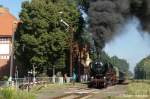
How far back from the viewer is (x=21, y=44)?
219ft

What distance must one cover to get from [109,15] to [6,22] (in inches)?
2140

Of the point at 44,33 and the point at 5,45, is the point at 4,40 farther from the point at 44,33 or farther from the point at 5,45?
the point at 44,33

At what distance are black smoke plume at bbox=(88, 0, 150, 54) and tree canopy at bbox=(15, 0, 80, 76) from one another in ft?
67.4

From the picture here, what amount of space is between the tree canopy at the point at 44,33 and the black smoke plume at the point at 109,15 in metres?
20.5

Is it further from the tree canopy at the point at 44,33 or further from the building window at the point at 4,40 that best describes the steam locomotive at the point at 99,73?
the building window at the point at 4,40

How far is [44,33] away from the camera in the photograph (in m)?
64.6

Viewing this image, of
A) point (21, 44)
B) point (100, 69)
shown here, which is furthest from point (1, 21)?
point (100, 69)

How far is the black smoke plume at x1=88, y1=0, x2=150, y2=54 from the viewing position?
39.2 meters

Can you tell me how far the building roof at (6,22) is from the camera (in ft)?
283

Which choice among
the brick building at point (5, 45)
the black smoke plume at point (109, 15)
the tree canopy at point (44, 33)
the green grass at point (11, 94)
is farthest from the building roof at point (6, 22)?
the green grass at point (11, 94)

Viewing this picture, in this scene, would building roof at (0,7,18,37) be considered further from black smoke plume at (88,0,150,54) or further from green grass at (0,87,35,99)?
green grass at (0,87,35,99)

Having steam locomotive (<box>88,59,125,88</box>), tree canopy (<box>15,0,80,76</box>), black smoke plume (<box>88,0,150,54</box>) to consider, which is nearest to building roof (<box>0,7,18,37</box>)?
tree canopy (<box>15,0,80,76</box>)

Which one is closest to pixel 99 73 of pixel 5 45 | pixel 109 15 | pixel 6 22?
pixel 109 15

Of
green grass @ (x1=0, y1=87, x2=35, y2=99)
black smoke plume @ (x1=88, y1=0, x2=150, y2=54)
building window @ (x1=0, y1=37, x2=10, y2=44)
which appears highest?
building window @ (x1=0, y1=37, x2=10, y2=44)
